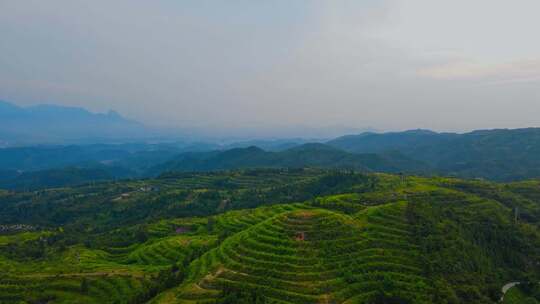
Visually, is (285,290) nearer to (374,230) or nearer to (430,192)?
(374,230)

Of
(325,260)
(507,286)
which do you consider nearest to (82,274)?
(325,260)

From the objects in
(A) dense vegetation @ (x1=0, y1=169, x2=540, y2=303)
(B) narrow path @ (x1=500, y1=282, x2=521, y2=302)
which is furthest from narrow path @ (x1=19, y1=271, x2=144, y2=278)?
(B) narrow path @ (x1=500, y1=282, x2=521, y2=302)

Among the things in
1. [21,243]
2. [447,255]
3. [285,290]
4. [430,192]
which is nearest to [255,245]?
[285,290]

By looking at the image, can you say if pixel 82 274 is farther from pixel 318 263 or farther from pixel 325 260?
pixel 325 260

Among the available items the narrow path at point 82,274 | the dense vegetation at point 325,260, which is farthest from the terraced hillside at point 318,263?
the narrow path at point 82,274

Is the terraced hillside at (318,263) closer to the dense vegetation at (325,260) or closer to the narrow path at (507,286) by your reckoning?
the dense vegetation at (325,260)

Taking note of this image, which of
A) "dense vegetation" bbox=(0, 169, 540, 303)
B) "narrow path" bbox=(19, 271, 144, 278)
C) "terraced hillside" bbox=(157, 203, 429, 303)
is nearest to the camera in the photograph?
"terraced hillside" bbox=(157, 203, 429, 303)

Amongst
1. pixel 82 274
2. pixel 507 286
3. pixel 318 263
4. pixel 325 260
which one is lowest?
pixel 507 286

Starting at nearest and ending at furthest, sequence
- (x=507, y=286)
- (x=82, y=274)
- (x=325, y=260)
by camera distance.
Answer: (x=325, y=260), (x=507, y=286), (x=82, y=274)

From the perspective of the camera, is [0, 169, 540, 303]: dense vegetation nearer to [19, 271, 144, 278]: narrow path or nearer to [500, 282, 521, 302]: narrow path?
[19, 271, 144, 278]: narrow path

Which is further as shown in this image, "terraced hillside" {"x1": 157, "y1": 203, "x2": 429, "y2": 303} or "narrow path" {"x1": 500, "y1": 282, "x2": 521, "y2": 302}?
"narrow path" {"x1": 500, "y1": 282, "x2": 521, "y2": 302}

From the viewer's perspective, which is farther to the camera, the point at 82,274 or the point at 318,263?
the point at 82,274
